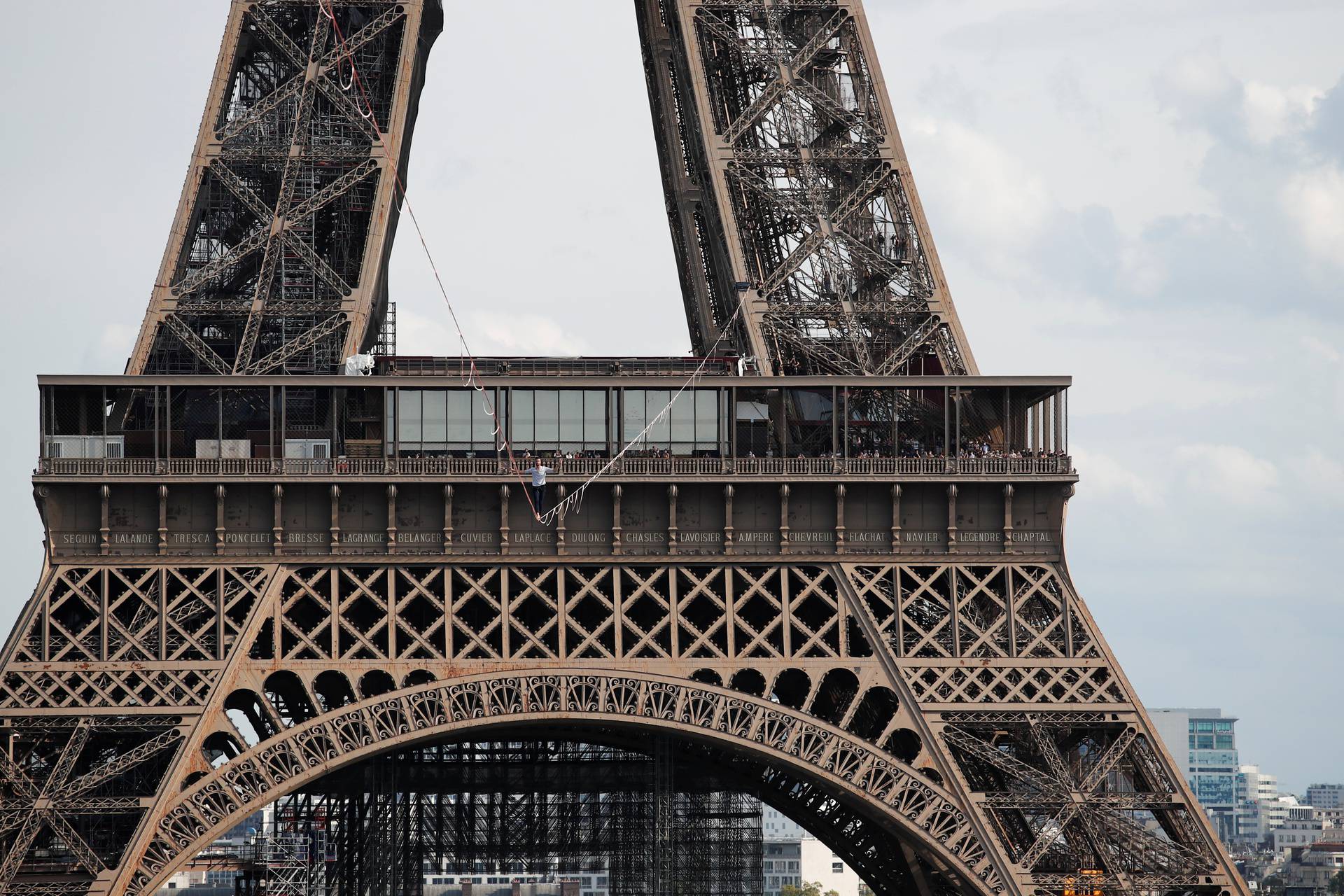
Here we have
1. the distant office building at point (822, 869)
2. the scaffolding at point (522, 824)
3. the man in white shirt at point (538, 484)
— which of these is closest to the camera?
the man in white shirt at point (538, 484)

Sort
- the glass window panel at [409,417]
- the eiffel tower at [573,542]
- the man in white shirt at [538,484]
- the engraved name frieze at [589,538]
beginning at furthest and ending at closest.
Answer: the glass window panel at [409,417] < the engraved name frieze at [589,538] < the man in white shirt at [538,484] < the eiffel tower at [573,542]

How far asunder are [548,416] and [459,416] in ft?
6.80

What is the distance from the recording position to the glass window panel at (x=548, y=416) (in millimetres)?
51125

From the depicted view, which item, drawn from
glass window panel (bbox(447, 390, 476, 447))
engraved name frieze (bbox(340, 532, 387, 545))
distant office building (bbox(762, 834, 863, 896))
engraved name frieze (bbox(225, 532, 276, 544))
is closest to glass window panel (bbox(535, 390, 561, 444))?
glass window panel (bbox(447, 390, 476, 447))

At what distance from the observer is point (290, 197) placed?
53719 mm

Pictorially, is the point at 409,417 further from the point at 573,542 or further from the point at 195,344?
the point at 195,344

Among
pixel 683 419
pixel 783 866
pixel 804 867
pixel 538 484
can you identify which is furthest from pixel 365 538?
pixel 804 867

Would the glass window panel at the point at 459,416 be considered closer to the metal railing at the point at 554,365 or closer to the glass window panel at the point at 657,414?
the metal railing at the point at 554,365

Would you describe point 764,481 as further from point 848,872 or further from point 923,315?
point 848,872

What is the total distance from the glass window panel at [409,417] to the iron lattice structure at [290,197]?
7.11 ft

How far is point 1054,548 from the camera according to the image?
5078 cm

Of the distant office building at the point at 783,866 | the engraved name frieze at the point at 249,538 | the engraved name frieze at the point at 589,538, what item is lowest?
the engraved name frieze at the point at 249,538

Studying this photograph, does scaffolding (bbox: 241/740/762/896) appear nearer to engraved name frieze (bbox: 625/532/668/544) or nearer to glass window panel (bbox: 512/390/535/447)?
engraved name frieze (bbox: 625/532/668/544)

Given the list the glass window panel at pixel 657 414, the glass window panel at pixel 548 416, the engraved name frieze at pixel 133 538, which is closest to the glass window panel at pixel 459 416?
the glass window panel at pixel 548 416
